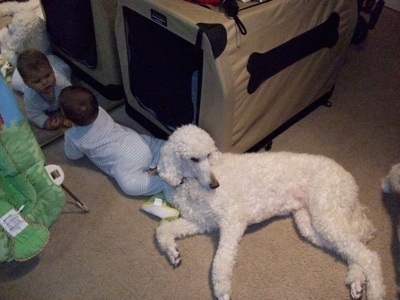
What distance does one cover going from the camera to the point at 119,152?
1.41 meters

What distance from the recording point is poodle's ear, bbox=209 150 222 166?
1.24 m

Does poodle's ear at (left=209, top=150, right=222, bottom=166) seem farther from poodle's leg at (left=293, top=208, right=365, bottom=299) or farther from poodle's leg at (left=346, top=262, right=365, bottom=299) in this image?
poodle's leg at (left=346, top=262, right=365, bottom=299)

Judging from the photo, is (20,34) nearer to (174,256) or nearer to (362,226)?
(174,256)

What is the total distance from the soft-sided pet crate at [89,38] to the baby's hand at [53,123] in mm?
264

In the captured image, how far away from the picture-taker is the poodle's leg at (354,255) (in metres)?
1.12

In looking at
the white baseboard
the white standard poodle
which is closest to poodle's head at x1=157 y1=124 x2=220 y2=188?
the white standard poodle

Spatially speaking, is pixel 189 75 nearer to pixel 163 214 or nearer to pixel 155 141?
pixel 155 141

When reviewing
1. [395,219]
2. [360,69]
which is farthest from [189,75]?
[360,69]

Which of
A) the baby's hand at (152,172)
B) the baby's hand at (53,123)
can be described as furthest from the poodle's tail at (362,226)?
the baby's hand at (53,123)

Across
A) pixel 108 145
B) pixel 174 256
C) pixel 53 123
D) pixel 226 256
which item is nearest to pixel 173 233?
pixel 174 256

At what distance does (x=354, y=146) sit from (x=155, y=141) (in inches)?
34.8

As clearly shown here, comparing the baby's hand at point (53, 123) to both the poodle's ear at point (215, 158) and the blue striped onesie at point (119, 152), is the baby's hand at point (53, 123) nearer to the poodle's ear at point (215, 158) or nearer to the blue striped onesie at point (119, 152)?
the blue striped onesie at point (119, 152)

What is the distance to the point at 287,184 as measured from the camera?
4.18ft

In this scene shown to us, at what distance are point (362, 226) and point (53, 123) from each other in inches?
52.3
